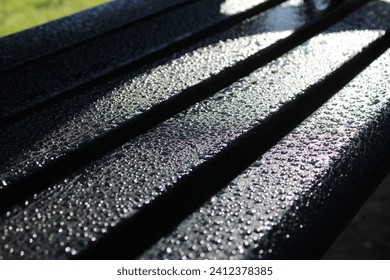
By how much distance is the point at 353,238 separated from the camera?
2268 mm

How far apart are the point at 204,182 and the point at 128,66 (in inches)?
18.3

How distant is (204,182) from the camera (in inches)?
23.8

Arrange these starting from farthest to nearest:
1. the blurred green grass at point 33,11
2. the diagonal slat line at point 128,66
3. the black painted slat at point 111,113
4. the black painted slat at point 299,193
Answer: the blurred green grass at point 33,11 → the diagonal slat line at point 128,66 → the black painted slat at point 111,113 → the black painted slat at point 299,193

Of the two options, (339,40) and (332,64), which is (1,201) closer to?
(332,64)

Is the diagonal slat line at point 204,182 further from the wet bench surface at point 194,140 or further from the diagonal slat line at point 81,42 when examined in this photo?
the diagonal slat line at point 81,42

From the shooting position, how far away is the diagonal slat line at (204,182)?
0.51 metres

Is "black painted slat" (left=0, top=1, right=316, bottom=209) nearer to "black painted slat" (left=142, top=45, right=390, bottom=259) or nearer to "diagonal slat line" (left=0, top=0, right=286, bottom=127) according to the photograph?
"diagonal slat line" (left=0, top=0, right=286, bottom=127)

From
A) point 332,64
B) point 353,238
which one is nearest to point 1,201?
point 332,64

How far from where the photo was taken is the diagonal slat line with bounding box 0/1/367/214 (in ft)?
1.98

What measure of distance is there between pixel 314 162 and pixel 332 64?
357mm

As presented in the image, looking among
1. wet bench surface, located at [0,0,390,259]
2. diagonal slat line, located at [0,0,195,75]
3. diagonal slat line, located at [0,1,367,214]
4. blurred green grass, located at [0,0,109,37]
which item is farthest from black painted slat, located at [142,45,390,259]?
blurred green grass, located at [0,0,109,37]

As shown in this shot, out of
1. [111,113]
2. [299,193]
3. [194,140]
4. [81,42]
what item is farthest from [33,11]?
[299,193]

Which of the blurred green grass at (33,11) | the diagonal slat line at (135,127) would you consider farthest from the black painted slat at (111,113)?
the blurred green grass at (33,11)

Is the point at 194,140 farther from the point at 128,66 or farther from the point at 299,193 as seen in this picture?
the point at 128,66
